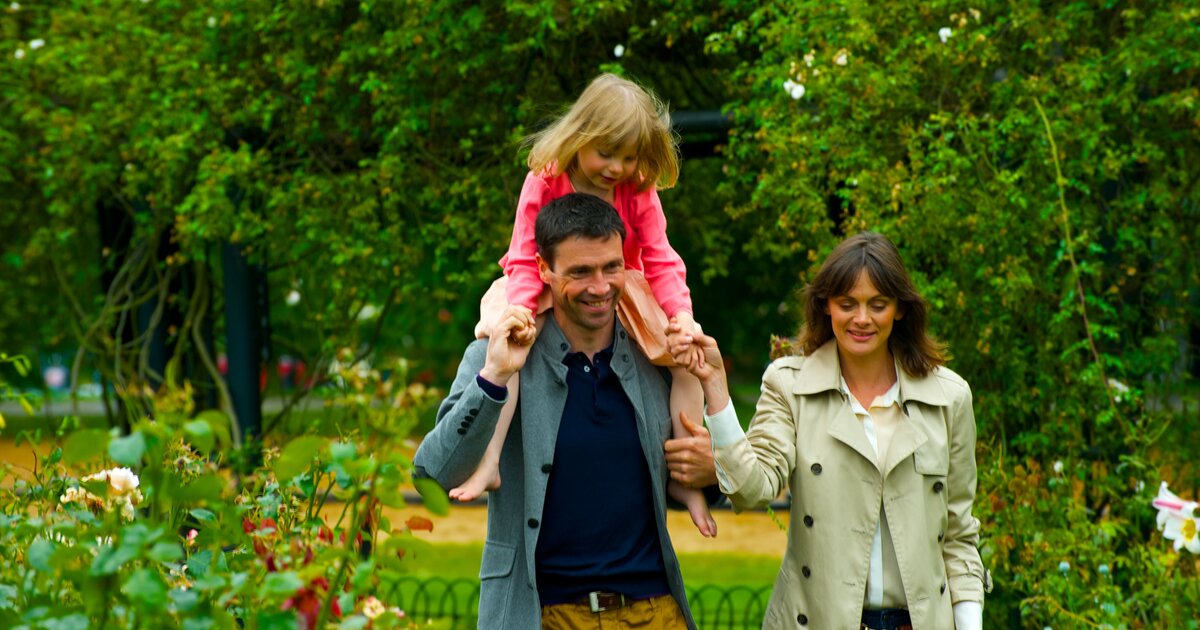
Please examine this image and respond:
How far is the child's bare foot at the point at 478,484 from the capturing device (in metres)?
2.54

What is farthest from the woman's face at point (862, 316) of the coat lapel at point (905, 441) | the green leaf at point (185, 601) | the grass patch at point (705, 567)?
the grass patch at point (705, 567)

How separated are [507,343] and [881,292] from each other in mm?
802

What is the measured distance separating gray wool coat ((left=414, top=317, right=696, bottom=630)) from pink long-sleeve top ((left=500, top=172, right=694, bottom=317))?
0.24 metres

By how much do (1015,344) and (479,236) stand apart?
2.33 m

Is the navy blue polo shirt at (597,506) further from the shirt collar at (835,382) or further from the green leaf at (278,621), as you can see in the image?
the green leaf at (278,621)

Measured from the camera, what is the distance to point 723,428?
2.60m

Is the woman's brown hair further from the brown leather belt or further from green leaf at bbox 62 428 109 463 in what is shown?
green leaf at bbox 62 428 109 463

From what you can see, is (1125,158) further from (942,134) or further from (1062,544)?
(1062,544)

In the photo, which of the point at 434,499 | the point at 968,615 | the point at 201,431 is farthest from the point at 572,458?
the point at 201,431

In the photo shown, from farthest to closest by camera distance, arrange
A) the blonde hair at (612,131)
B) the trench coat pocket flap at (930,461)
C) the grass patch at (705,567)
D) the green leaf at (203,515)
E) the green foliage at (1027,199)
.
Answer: the grass patch at (705,567) → the green foliage at (1027,199) → the blonde hair at (612,131) → the trench coat pocket flap at (930,461) → the green leaf at (203,515)

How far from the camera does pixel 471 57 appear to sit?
18.2 ft

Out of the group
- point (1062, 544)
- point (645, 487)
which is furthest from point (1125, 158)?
point (645, 487)

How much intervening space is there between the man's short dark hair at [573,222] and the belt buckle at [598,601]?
0.65m

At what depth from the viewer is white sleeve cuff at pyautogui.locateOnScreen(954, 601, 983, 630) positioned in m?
2.73
